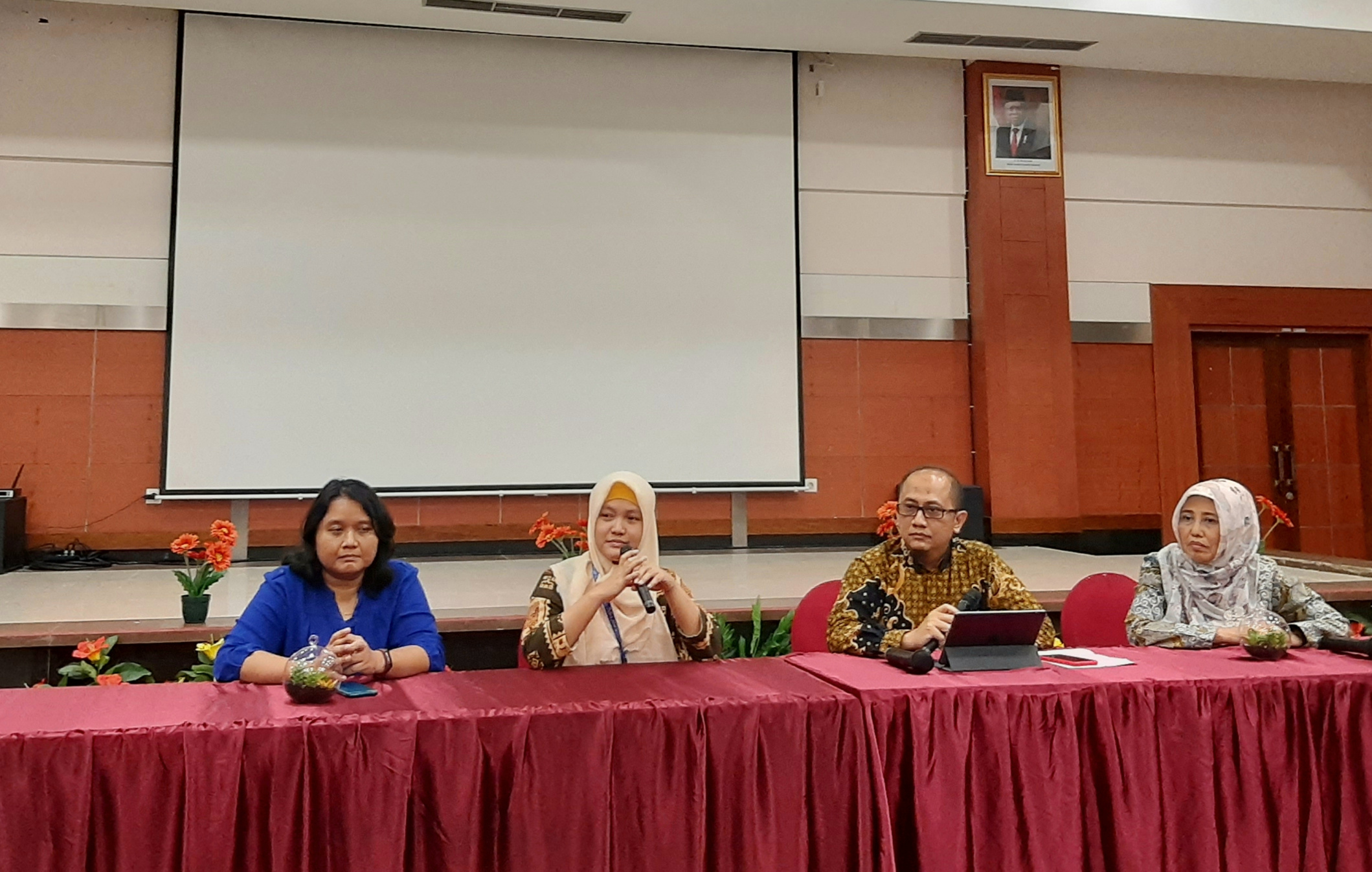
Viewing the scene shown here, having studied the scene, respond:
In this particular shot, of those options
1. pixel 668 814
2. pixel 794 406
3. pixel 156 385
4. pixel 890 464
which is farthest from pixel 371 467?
pixel 668 814

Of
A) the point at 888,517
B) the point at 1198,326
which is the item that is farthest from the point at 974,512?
the point at 888,517

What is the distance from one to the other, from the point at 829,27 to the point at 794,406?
2.04 metres

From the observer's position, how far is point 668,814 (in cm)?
153

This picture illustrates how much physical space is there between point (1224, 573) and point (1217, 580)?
2 centimetres

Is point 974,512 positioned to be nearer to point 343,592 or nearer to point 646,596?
→ point 646,596

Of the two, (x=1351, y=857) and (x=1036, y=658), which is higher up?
(x=1036, y=658)

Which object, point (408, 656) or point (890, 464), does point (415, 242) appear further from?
point (408, 656)

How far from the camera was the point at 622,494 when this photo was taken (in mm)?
2098

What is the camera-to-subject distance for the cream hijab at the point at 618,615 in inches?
82.5

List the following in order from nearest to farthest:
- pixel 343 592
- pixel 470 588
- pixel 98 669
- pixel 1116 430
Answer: pixel 343 592 < pixel 98 669 < pixel 470 588 < pixel 1116 430

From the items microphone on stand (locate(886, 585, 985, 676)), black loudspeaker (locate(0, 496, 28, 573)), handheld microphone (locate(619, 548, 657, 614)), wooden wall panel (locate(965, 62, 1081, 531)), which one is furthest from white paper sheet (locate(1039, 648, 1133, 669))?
black loudspeaker (locate(0, 496, 28, 573))

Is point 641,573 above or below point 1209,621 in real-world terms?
above

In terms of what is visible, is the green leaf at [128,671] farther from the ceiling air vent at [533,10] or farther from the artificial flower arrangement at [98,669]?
the ceiling air vent at [533,10]

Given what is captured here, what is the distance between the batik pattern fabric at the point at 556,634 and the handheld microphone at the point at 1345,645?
4.08 ft
